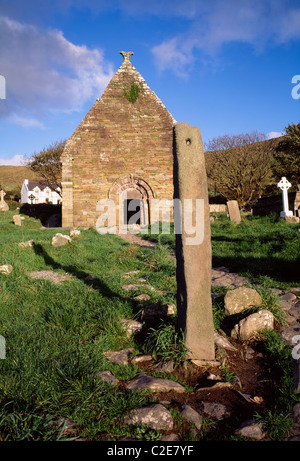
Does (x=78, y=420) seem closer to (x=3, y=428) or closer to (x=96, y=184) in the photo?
(x=3, y=428)

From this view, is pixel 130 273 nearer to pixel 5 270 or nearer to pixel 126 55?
pixel 5 270

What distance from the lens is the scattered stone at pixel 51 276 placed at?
6.21 metres

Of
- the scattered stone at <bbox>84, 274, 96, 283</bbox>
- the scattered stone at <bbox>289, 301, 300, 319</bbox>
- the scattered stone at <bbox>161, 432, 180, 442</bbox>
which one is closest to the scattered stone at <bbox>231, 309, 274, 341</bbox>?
the scattered stone at <bbox>289, 301, 300, 319</bbox>

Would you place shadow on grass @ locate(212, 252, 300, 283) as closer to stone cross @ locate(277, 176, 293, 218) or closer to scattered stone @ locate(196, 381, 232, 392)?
scattered stone @ locate(196, 381, 232, 392)

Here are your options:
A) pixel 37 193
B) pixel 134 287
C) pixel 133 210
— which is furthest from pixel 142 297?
pixel 37 193

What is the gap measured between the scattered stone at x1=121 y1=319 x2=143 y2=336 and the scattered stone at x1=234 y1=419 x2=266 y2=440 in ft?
6.08

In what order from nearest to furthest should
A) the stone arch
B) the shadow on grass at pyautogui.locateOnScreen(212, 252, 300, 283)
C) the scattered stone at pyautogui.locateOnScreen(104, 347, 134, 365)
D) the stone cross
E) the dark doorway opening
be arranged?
the scattered stone at pyautogui.locateOnScreen(104, 347, 134, 365), the shadow on grass at pyautogui.locateOnScreen(212, 252, 300, 283), the stone cross, the stone arch, the dark doorway opening

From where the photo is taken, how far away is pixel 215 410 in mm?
2637

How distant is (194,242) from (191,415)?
64.7 inches

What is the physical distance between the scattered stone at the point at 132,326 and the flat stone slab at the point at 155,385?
38.0 inches

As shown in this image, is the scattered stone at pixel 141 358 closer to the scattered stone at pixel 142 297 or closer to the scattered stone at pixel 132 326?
the scattered stone at pixel 132 326

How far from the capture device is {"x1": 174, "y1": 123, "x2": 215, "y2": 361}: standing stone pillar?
10.7 feet

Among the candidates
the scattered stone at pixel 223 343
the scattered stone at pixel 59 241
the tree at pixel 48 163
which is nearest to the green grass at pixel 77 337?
the scattered stone at pixel 223 343

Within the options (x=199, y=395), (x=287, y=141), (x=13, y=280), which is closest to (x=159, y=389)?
(x=199, y=395)
